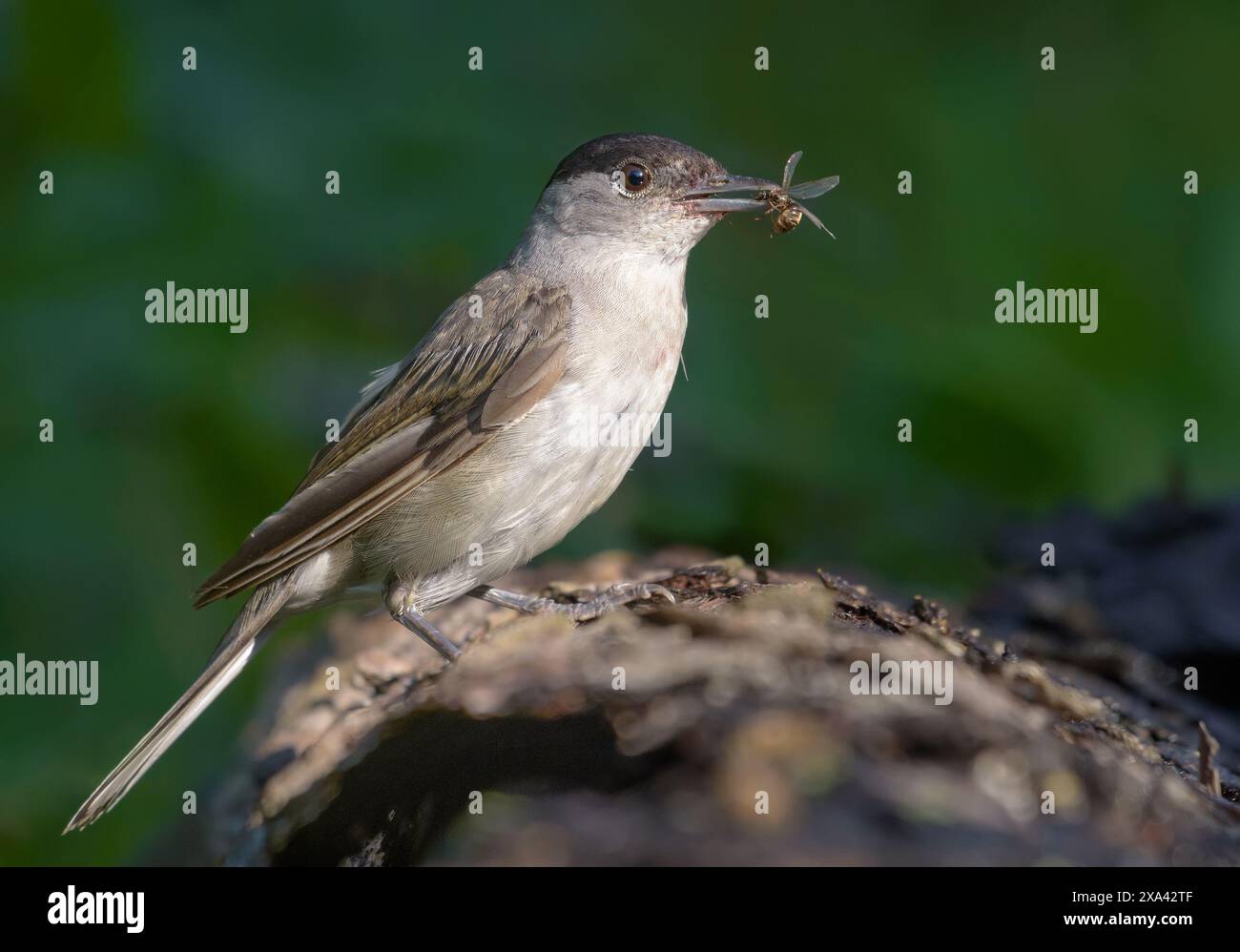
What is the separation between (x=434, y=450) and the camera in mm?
2826

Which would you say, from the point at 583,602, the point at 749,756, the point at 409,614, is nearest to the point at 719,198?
the point at 583,602

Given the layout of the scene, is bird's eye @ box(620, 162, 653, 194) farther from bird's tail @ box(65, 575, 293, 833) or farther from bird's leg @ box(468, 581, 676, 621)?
bird's tail @ box(65, 575, 293, 833)

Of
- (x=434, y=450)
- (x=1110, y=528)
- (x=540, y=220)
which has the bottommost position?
(x=1110, y=528)

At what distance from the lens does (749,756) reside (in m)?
1.79

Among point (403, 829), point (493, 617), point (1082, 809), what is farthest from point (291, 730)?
point (1082, 809)

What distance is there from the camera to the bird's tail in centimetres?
271

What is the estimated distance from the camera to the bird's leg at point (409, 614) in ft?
9.62

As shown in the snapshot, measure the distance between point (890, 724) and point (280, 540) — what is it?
1.51m

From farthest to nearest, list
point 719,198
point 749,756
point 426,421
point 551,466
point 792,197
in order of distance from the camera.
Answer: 1. point 792,197
2. point 719,198
3. point 426,421
4. point 551,466
5. point 749,756

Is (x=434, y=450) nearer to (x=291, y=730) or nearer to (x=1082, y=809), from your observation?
(x=291, y=730)

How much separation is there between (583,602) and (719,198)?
111 centimetres

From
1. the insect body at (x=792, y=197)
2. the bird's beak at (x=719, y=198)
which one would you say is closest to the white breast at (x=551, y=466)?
the bird's beak at (x=719, y=198)

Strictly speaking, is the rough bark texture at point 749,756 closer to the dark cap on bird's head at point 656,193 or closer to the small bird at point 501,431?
the small bird at point 501,431

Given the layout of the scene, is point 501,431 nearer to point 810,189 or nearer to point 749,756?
point 810,189
